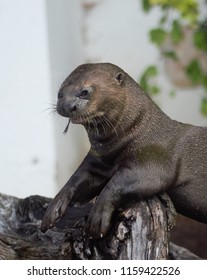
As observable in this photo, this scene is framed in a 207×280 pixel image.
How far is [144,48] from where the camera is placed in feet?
12.7

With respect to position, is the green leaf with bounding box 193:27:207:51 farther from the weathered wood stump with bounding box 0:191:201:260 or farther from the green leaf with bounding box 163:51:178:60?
the weathered wood stump with bounding box 0:191:201:260

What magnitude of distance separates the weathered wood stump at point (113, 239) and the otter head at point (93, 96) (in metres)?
0.24

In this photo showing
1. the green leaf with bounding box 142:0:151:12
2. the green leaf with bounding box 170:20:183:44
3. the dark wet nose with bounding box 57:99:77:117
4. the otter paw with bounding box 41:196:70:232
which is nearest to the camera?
the dark wet nose with bounding box 57:99:77:117

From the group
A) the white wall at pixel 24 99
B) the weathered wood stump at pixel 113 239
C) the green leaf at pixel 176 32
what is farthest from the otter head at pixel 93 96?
the green leaf at pixel 176 32

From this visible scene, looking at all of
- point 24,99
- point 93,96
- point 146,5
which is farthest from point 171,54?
point 93,96

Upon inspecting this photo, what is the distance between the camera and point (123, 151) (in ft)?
6.22

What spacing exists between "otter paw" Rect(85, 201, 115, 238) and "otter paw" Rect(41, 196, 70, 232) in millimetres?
119

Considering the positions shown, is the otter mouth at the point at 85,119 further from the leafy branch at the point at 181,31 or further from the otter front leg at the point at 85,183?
the leafy branch at the point at 181,31

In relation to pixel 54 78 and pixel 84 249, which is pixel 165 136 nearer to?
pixel 84 249

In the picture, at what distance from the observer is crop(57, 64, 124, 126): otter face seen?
175cm

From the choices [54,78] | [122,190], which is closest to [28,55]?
[54,78]

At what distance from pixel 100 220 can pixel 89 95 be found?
1.01 feet

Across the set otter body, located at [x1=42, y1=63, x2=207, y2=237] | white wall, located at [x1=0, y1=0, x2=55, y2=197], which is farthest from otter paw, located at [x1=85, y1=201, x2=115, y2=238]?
white wall, located at [x1=0, y1=0, x2=55, y2=197]

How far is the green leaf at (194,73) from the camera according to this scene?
3.90 m
